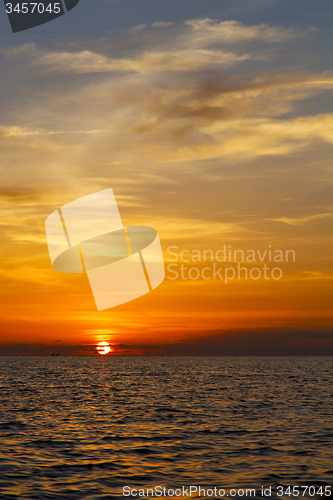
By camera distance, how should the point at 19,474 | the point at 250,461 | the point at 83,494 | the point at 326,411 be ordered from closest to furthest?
1. the point at 83,494
2. the point at 19,474
3. the point at 250,461
4. the point at 326,411

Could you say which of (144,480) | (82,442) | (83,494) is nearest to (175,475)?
(144,480)

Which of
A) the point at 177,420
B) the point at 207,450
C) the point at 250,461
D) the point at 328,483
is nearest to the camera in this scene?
the point at 328,483

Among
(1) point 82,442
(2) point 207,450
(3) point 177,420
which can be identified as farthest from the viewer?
(3) point 177,420

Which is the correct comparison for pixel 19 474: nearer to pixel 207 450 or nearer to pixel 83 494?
pixel 83 494

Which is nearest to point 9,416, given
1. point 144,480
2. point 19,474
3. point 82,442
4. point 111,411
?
point 111,411

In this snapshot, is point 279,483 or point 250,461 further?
point 250,461

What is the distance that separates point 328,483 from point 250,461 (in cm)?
441

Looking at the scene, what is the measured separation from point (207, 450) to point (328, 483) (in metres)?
7.49

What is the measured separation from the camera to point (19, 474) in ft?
67.3

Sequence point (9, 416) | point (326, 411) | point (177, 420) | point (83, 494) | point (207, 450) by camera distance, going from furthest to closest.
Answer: point (326, 411) → point (9, 416) → point (177, 420) → point (207, 450) → point (83, 494)

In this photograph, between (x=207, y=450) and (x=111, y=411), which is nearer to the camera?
(x=207, y=450)

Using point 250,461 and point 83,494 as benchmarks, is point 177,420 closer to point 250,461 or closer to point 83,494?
point 250,461

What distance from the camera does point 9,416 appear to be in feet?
123

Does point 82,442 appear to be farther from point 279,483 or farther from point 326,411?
point 326,411
